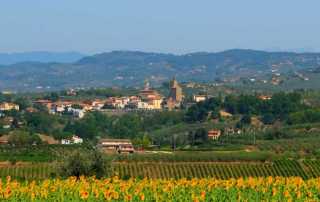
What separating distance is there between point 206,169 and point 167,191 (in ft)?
124

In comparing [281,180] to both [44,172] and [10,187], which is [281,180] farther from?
[44,172]

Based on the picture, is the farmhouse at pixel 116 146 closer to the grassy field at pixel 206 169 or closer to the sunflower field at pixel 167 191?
the grassy field at pixel 206 169

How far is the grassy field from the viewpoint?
62.2 m

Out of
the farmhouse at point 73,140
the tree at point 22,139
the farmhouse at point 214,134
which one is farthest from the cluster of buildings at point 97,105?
the tree at point 22,139

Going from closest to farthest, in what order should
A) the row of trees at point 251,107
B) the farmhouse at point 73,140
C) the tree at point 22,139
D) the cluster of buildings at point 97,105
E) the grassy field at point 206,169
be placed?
the grassy field at point 206,169 → the tree at point 22,139 → the farmhouse at point 73,140 → the row of trees at point 251,107 → the cluster of buildings at point 97,105

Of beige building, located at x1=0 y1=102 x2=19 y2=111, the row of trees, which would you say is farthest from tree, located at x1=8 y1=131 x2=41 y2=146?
beige building, located at x1=0 y1=102 x2=19 y2=111

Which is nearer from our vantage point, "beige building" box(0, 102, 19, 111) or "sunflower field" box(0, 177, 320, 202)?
"sunflower field" box(0, 177, 320, 202)

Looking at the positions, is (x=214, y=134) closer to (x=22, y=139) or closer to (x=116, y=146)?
(x=116, y=146)

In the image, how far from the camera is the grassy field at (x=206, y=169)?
62.2 m

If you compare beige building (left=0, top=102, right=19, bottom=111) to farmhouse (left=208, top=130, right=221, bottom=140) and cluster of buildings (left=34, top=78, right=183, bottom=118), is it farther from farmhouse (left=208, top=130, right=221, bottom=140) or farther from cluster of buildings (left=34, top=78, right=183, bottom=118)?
farmhouse (left=208, top=130, right=221, bottom=140)

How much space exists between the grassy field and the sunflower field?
2915cm

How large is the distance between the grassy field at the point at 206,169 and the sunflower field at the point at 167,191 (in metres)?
29.2

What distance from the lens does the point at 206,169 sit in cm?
6619

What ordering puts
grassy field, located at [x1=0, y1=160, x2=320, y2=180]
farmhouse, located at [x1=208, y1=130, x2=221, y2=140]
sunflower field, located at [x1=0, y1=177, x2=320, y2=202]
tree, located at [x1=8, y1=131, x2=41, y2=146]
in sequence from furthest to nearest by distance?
farmhouse, located at [x1=208, y1=130, x2=221, y2=140] < tree, located at [x1=8, y1=131, x2=41, y2=146] < grassy field, located at [x1=0, y1=160, x2=320, y2=180] < sunflower field, located at [x1=0, y1=177, x2=320, y2=202]
